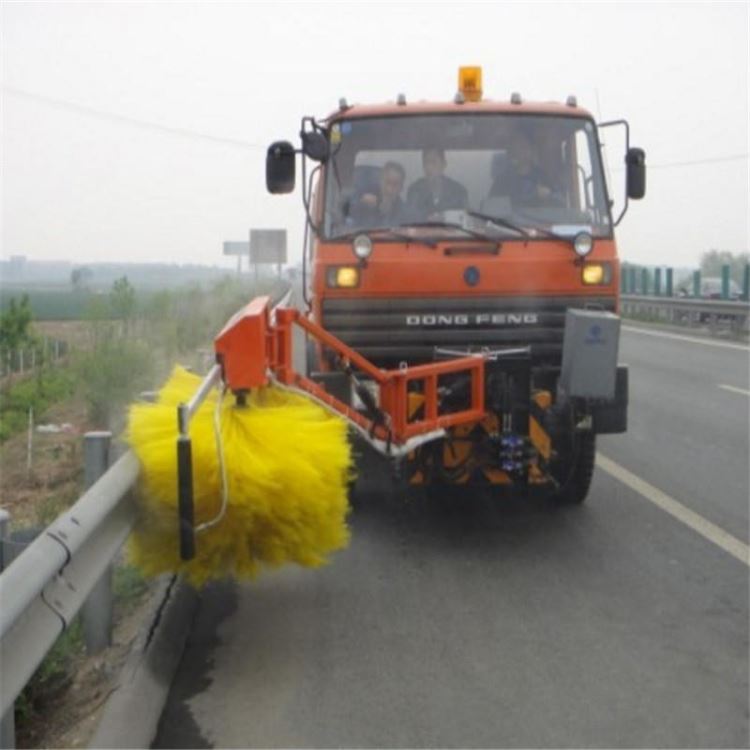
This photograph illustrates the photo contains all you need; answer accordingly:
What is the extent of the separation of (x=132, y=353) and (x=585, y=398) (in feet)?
25.4

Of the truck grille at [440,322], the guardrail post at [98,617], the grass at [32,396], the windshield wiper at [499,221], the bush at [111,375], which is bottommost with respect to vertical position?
the grass at [32,396]

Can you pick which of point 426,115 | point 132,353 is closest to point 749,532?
point 426,115

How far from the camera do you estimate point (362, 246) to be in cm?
773

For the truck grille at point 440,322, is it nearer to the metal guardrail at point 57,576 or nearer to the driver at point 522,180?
the driver at point 522,180

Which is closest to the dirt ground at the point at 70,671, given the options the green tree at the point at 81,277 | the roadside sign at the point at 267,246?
the green tree at the point at 81,277

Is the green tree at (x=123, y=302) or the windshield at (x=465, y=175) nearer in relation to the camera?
the windshield at (x=465, y=175)

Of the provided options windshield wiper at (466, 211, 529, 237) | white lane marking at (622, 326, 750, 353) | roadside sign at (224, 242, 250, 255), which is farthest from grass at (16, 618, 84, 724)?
roadside sign at (224, 242, 250, 255)

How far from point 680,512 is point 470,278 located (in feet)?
7.30

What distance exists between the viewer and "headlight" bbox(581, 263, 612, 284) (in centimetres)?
789

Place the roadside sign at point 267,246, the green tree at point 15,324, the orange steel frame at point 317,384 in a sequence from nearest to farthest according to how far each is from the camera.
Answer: the orange steel frame at point 317,384 → the green tree at point 15,324 → the roadside sign at point 267,246

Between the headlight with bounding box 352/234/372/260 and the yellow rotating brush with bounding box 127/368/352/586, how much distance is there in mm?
2387

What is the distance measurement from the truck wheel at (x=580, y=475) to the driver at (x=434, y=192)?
172 cm

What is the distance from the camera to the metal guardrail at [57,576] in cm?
321

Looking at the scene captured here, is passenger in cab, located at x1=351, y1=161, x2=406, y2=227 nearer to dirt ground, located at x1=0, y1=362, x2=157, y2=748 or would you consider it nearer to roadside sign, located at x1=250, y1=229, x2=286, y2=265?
dirt ground, located at x1=0, y1=362, x2=157, y2=748
